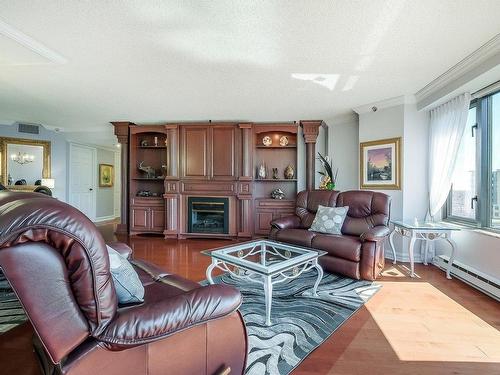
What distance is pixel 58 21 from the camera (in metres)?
2.06

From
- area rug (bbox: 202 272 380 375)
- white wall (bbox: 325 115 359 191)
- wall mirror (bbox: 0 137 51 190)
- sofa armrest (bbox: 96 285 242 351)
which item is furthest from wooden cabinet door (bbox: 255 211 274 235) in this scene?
wall mirror (bbox: 0 137 51 190)

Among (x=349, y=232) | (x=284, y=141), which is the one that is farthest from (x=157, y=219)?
(x=349, y=232)

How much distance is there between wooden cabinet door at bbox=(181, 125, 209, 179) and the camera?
5.25 m

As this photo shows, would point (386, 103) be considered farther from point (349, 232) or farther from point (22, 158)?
point (22, 158)

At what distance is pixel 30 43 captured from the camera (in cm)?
237

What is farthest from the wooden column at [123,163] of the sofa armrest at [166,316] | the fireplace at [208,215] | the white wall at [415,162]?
the white wall at [415,162]

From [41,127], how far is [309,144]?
594 cm

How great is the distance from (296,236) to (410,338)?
5.53 ft

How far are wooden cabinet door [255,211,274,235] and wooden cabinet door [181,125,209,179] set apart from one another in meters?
1.30

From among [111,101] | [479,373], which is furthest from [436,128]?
[111,101]

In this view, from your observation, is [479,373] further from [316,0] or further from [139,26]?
[139,26]

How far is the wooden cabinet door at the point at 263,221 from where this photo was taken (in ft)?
17.0

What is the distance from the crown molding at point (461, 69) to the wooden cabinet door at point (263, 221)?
9.94ft

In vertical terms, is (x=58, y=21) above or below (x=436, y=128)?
above
